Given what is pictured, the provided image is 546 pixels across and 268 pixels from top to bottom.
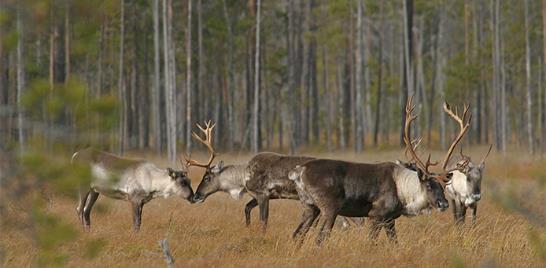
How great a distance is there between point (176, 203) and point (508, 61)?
3286 centimetres

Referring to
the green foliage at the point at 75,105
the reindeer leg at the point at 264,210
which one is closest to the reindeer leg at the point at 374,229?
the reindeer leg at the point at 264,210

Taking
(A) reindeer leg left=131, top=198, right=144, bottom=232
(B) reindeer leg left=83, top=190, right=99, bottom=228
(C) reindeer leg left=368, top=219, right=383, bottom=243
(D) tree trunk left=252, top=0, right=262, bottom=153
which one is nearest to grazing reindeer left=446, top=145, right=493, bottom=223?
(C) reindeer leg left=368, top=219, right=383, bottom=243

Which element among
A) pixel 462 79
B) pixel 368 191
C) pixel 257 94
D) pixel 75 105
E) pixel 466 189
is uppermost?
pixel 462 79

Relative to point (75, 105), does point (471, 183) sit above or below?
below

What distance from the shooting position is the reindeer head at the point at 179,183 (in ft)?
48.5

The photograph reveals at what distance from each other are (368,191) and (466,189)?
344cm

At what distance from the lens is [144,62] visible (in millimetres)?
48750

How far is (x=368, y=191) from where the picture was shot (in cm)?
1186

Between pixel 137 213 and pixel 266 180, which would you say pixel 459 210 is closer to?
pixel 266 180

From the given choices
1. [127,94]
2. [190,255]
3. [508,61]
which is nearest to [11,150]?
[190,255]

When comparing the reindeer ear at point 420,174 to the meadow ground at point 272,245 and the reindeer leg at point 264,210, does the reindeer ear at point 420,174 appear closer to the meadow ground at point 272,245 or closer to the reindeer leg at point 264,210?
the meadow ground at point 272,245

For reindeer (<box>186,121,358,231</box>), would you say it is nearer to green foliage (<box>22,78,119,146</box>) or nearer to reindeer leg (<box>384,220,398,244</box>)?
reindeer leg (<box>384,220,398,244</box>)

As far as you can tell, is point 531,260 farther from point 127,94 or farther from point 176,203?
point 127,94

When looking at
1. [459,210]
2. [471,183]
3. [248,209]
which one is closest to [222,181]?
[248,209]
